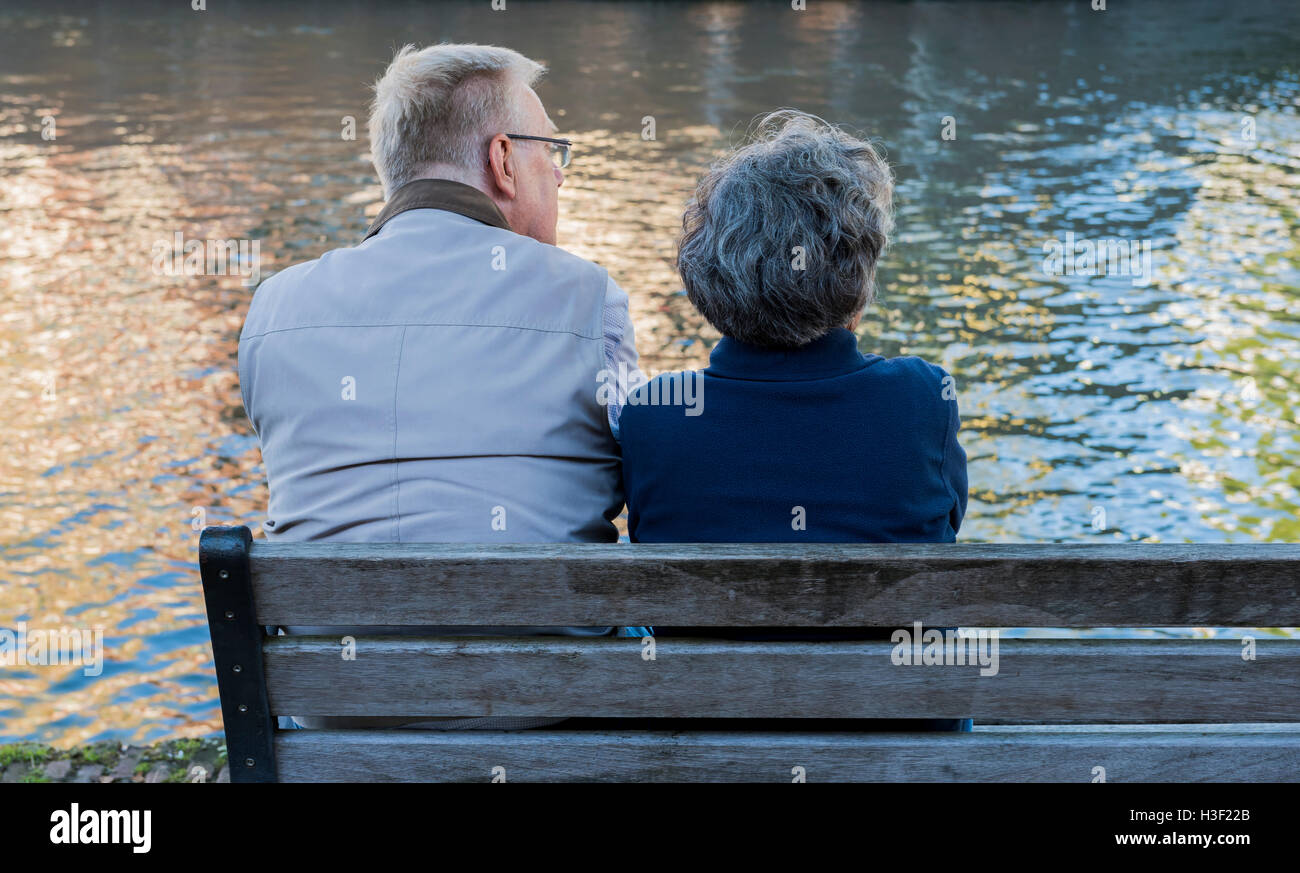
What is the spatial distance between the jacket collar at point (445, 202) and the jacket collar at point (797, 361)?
1.75 ft

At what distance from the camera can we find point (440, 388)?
2.26 meters

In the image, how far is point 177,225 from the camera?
37.5ft

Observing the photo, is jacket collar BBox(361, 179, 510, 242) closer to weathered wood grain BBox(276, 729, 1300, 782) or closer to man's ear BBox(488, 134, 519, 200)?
man's ear BBox(488, 134, 519, 200)

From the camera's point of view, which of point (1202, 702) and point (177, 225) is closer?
point (1202, 702)

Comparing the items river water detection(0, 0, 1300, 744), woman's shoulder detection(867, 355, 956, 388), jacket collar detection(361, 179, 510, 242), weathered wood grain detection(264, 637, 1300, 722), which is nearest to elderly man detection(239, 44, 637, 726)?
jacket collar detection(361, 179, 510, 242)

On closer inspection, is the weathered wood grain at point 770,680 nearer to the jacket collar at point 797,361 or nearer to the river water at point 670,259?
the jacket collar at point 797,361

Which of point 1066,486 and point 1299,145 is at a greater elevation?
point 1299,145

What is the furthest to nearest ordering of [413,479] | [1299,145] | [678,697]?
1. [1299,145]
2. [413,479]
3. [678,697]

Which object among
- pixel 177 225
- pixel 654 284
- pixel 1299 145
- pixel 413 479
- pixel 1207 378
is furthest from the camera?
pixel 1299 145

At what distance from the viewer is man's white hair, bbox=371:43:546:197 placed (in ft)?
8.79

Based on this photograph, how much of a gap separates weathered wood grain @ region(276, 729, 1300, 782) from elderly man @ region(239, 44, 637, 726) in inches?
8.0
